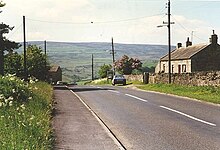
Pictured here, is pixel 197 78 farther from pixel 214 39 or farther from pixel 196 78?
pixel 214 39

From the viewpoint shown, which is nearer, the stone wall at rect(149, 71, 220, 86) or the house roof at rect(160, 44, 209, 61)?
the stone wall at rect(149, 71, 220, 86)

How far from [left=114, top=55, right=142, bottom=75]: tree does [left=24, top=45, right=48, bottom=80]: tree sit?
20007mm

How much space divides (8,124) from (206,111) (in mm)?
10239

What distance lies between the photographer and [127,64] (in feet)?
306

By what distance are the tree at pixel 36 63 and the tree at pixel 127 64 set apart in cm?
2001

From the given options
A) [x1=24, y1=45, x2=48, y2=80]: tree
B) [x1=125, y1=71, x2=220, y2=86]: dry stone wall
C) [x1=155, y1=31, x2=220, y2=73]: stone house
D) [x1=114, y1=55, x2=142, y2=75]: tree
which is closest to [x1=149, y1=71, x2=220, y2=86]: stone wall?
[x1=125, y1=71, x2=220, y2=86]: dry stone wall

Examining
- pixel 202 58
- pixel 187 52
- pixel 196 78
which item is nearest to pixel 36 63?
pixel 187 52

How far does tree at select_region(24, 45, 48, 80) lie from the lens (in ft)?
221

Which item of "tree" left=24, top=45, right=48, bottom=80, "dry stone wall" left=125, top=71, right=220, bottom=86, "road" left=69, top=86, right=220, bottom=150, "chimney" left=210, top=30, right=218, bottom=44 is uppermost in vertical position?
"chimney" left=210, top=30, right=218, bottom=44

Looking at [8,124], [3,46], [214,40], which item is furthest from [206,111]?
[214,40]

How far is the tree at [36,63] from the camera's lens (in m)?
67.3

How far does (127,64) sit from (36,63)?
87.3 feet

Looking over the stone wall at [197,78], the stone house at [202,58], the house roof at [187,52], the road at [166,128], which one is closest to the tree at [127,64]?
the house roof at [187,52]

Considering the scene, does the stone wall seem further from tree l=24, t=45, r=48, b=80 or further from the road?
tree l=24, t=45, r=48, b=80
